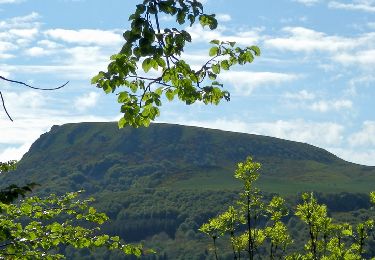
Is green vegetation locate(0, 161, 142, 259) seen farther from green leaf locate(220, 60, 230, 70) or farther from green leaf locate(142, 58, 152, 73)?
green leaf locate(220, 60, 230, 70)

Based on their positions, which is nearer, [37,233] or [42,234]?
[37,233]

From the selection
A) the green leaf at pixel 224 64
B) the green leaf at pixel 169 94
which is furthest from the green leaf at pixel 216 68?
the green leaf at pixel 169 94

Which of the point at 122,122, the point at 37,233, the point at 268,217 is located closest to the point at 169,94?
the point at 122,122

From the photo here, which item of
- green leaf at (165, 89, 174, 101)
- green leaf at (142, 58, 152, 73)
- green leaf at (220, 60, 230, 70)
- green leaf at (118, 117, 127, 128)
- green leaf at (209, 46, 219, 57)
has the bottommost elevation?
green leaf at (118, 117, 127, 128)

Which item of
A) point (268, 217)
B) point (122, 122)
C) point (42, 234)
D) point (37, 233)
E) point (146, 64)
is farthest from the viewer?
point (268, 217)

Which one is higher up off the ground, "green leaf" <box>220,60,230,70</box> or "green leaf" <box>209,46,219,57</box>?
"green leaf" <box>209,46,219,57</box>

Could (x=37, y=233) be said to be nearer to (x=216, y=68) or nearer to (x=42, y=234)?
(x=42, y=234)

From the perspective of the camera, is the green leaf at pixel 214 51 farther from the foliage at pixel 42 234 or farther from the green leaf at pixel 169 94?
the foliage at pixel 42 234

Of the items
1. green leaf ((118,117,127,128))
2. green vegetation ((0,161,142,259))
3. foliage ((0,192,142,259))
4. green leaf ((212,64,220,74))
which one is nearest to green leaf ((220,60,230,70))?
green leaf ((212,64,220,74))

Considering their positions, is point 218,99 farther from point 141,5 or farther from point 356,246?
point 356,246

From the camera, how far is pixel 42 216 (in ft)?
41.7

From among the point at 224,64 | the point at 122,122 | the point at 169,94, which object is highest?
the point at 224,64

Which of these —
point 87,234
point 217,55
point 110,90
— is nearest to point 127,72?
point 110,90

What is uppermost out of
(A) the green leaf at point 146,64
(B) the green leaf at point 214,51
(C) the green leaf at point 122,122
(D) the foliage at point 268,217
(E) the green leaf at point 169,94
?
(B) the green leaf at point 214,51
